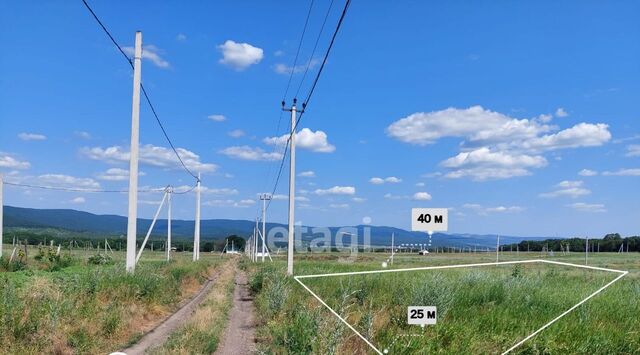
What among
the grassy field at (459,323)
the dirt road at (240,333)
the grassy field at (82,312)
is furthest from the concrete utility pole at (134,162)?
the grassy field at (459,323)

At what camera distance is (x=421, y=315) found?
6.20 metres

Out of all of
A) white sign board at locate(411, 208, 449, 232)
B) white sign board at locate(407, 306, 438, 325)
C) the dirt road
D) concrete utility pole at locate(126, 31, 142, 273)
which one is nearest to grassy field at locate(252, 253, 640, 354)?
the dirt road

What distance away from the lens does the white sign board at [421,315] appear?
598 cm

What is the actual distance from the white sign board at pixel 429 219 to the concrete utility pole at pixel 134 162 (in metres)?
12.0

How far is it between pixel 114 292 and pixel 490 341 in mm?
8546

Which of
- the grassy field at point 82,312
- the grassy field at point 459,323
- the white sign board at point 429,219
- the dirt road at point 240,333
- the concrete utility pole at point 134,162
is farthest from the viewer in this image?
the concrete utility pole at point 134,162

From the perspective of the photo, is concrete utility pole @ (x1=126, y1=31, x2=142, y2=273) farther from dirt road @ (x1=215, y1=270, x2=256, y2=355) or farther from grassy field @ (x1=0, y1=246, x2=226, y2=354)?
dirt road @ (x1=215, y1=270, x2=256, y2=355)

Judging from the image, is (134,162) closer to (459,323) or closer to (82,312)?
(82,312)

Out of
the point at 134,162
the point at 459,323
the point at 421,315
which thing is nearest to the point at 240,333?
the point at 459,323

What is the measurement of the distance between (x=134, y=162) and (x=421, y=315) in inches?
501

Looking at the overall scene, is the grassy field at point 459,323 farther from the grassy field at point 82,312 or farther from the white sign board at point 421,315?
the grassy field at point 82,312

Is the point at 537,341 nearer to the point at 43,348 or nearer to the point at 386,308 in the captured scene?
the point at 386,308

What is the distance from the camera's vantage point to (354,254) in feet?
203

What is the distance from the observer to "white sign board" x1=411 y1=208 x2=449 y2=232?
5.71 m
